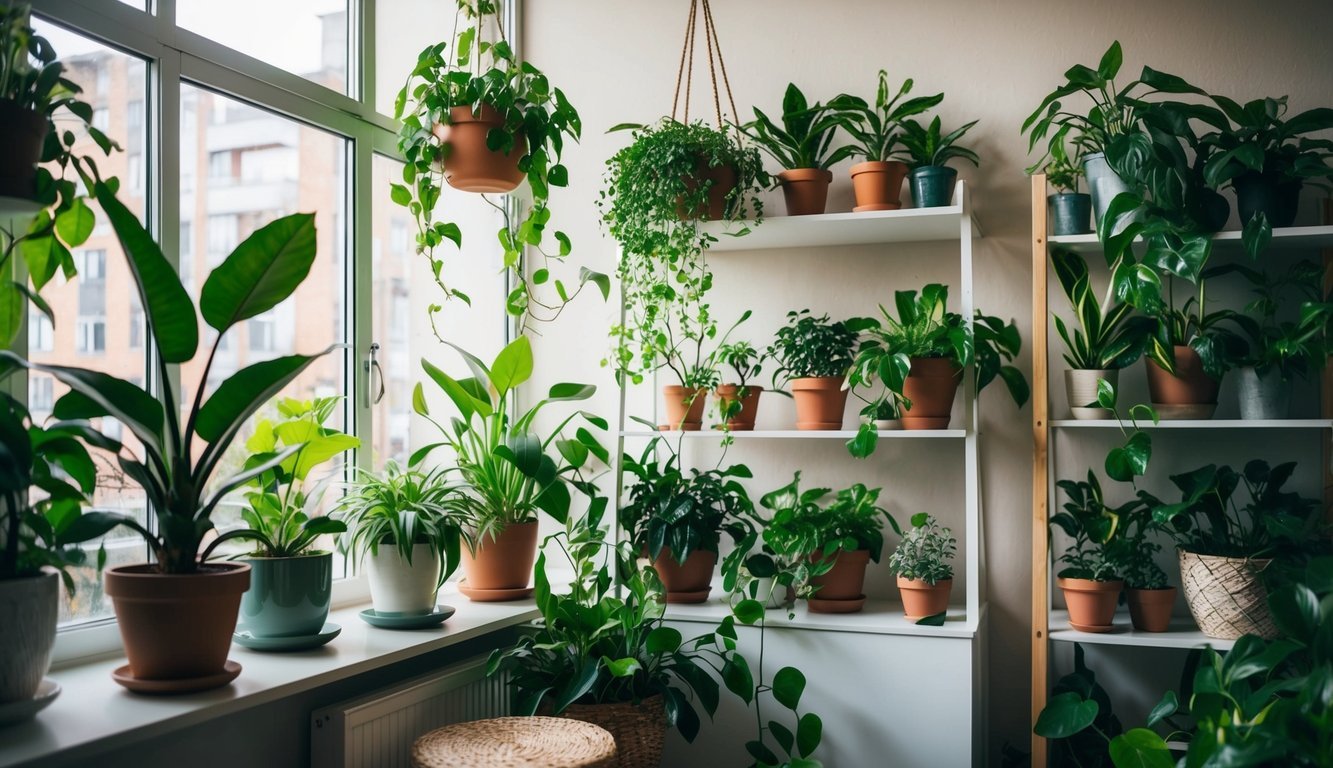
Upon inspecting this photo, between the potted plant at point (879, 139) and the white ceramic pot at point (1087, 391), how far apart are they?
677mm

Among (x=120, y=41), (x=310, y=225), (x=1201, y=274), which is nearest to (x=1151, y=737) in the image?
(x=1201, y=274)

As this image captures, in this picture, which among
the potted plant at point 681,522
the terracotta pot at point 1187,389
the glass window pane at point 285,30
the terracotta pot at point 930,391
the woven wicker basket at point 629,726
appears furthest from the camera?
the potted plant at point 681,522

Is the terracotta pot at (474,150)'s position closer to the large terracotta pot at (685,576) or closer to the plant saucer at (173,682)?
the large terracotta pot at (685,576)

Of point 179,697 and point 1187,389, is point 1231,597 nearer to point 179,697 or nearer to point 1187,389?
point 1187,389

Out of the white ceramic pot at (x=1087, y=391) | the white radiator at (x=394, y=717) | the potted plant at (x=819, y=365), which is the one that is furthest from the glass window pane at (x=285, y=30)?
the white ceramic pot at (x=1087, y=391)

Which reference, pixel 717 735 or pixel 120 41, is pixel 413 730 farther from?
pixel 120 41

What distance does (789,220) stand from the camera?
9.11ft

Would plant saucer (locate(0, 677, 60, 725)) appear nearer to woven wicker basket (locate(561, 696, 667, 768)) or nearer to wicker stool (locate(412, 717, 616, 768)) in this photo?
wicker stool (locate(412, 717, 616, 768))

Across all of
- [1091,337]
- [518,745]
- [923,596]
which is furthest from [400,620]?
[1091,337]

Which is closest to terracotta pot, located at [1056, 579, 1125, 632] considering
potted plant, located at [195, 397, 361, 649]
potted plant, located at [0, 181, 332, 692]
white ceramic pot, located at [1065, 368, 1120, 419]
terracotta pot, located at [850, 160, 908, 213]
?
white ceramic pot, located at [1065, 368, 1120, 419]

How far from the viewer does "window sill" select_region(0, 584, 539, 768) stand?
1517 millimetres

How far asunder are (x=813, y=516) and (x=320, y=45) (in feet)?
6.08

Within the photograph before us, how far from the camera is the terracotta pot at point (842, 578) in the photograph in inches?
106

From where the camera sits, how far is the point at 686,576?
2.80 m
